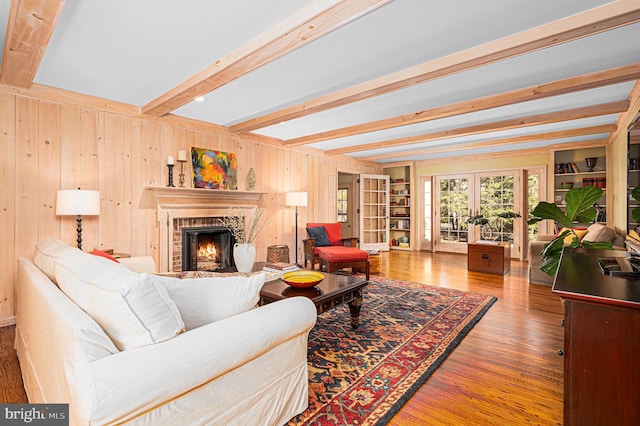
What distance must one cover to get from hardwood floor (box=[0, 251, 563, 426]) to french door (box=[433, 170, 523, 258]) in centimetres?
334

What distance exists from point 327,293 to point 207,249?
273 centimetres

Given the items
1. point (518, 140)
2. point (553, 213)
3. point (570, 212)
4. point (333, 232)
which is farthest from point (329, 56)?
point (518, 140)

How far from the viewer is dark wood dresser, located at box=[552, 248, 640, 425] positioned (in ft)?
3.88

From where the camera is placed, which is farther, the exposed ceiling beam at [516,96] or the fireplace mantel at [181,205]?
the fireplace mantel at [181,205]

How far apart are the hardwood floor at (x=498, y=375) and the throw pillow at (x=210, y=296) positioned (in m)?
1.03

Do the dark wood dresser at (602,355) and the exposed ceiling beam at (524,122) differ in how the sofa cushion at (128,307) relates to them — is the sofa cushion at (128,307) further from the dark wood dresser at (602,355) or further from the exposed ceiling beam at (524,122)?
the exposed ceiling beam at (524,122)

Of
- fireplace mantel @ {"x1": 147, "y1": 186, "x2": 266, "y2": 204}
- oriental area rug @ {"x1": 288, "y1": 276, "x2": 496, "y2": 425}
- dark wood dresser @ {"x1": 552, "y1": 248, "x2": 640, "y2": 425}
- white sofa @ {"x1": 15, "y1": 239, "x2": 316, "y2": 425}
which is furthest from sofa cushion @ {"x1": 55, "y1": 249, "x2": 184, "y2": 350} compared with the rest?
fireplace mantel @ {"x1": 147, "y1": 186, "x2": 266, "y2": 204}

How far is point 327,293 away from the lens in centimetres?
246

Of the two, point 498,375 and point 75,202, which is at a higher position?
point 75,202

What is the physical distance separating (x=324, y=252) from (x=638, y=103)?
3.91 m

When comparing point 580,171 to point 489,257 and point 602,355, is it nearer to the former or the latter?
point 489,257

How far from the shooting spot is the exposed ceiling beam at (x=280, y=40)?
1.78 metres

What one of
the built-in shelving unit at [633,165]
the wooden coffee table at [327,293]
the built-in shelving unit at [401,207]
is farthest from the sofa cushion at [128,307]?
the built-in shelving unit at [401,207]

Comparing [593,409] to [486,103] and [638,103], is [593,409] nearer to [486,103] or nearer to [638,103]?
[486,103]
